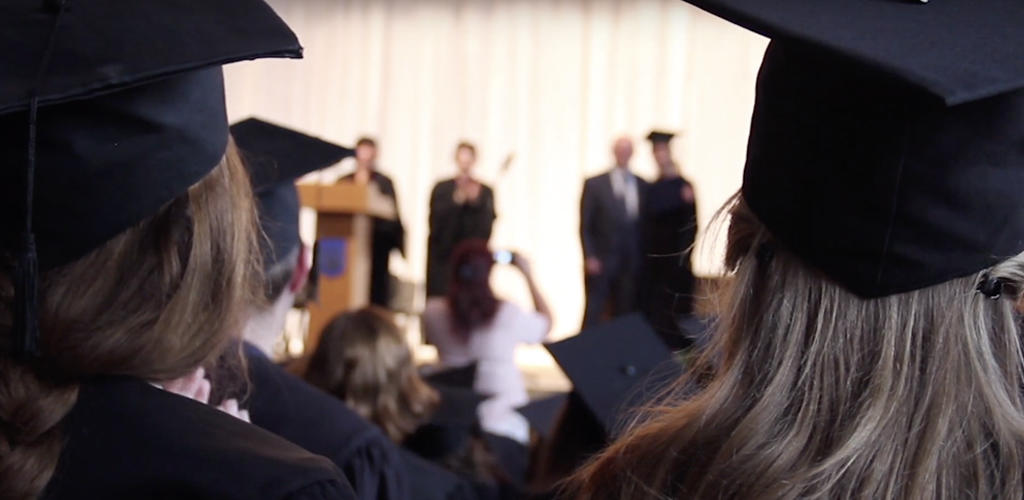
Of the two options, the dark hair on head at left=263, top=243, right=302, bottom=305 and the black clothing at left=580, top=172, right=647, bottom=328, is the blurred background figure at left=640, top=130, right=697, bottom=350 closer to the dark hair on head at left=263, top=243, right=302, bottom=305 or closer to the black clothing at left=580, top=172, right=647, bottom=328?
the black clothing at left=580, top=172, right=647, bottom=328

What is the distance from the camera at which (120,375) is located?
1.25m

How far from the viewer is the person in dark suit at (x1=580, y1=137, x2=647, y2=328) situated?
9789 millimetres

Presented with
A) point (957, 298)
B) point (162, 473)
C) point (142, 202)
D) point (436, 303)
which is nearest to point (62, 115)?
point (142, 202)

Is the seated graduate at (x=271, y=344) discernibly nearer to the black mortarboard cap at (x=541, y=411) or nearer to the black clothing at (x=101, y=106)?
the black clothing at (x=101, y=106)

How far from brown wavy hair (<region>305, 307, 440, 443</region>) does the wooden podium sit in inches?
165

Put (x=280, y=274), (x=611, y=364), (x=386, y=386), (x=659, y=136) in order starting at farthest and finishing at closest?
(x=659, y=136)
(x=386, y=386)
(x=611, y=364)
(x=280, y=274)

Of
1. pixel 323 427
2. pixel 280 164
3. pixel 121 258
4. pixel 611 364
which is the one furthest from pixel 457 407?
pixel 121 258

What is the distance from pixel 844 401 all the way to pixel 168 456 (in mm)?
624

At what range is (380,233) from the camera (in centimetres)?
1005

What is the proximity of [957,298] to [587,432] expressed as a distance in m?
1.50

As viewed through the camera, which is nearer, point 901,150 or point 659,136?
point 901,150

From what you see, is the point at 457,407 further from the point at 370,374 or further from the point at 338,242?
the point at 338,242

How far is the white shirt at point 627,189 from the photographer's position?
9828 mm

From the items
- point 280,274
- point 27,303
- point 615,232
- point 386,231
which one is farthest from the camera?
point 386,231
